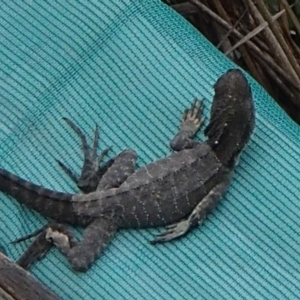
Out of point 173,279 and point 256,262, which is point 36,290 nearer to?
point 173,279

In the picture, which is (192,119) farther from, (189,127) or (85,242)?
(85,242)

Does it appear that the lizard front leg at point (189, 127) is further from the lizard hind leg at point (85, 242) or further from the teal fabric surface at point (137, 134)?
the lizard hind leg at point (85, 242)

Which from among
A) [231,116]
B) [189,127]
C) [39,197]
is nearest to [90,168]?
[39,197]

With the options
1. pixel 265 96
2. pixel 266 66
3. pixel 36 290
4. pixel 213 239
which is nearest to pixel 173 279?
pixel 213 239

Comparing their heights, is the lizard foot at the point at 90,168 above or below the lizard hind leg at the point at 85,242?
above

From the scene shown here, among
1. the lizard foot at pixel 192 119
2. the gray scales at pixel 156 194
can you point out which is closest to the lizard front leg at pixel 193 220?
the gray scales at pixel 156 194

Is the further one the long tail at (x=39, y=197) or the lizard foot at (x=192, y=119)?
the lizard foot at (x=192, y=119)
